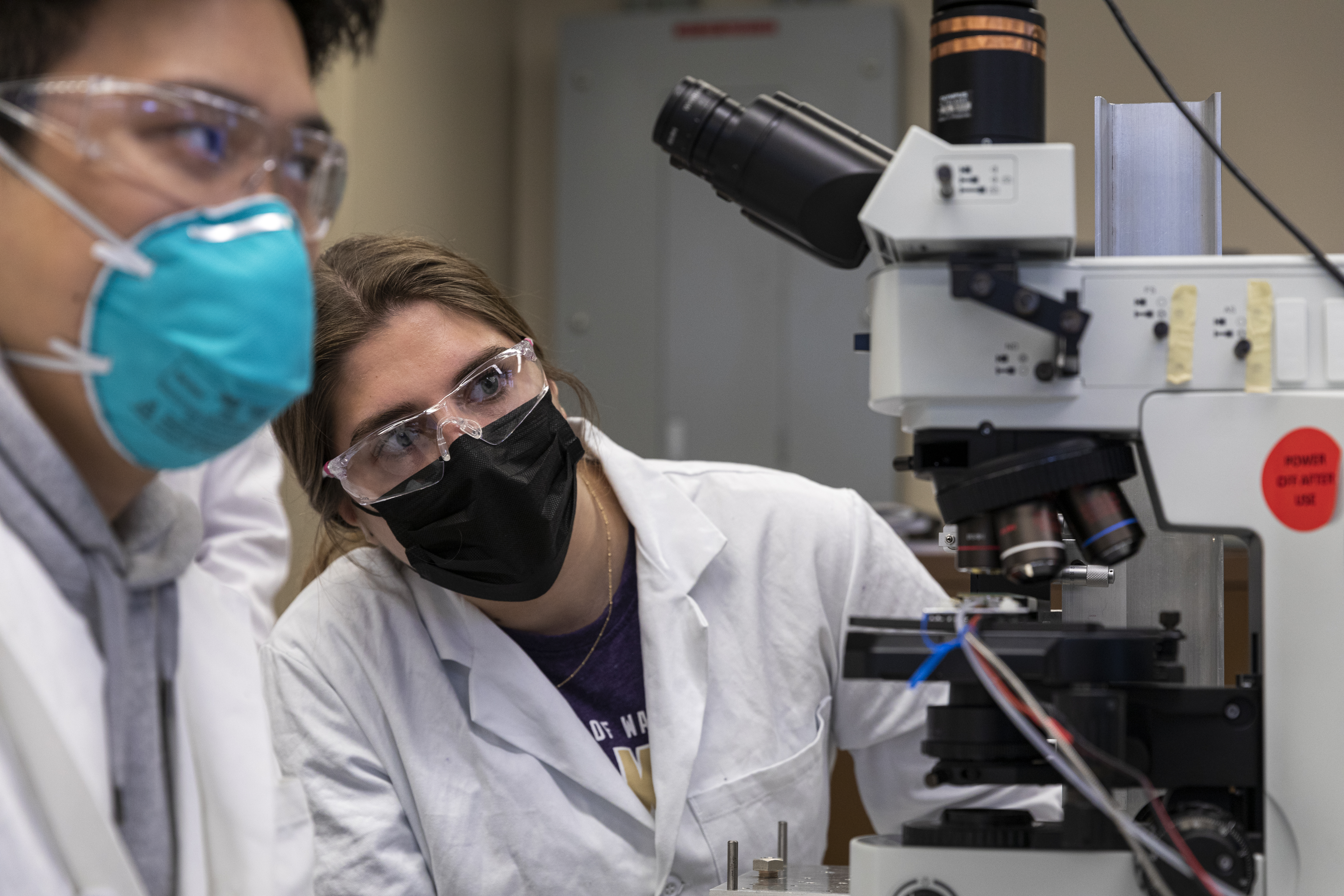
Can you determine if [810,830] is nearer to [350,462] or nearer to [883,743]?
[883,743]

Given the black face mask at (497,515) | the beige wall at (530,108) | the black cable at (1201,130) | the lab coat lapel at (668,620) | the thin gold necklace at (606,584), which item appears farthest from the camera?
the beige wall at (530,108)

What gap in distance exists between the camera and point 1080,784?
834mm

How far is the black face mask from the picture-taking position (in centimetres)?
122

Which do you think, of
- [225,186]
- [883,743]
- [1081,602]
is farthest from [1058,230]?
Result: [883,743]

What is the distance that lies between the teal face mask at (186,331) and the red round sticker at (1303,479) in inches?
27.8

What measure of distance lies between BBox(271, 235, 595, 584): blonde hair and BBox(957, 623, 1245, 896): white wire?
2.24 ft

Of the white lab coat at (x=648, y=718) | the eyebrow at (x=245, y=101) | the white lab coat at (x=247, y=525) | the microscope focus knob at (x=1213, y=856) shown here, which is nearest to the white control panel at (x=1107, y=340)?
the microscope focus knob at (x=1213, y=856)

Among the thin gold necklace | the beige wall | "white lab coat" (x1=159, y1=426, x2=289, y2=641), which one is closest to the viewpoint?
the thin gold necklace

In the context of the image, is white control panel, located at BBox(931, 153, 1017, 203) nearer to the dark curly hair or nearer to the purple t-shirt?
the dark curly hair

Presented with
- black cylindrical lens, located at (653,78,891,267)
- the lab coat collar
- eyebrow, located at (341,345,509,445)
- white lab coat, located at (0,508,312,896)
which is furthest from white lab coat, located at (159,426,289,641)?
black cylindrical lens, located at (653,78,891,267)

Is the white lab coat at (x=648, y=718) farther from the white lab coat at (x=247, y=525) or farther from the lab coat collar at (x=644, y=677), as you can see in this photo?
the white lab coat at (x=247, y=525)

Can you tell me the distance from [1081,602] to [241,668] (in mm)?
727

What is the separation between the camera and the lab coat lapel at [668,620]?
132 cm

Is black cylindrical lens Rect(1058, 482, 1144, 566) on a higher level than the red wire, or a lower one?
higher
